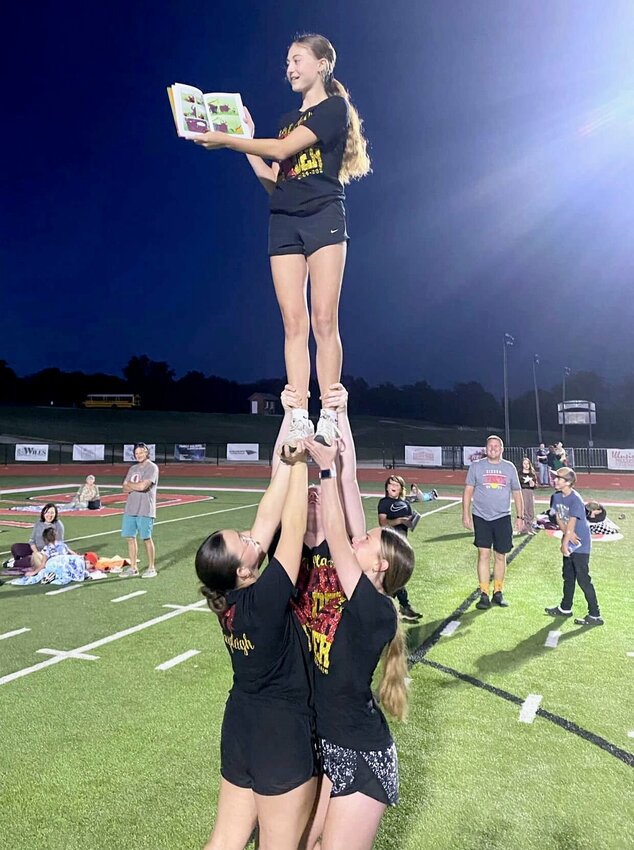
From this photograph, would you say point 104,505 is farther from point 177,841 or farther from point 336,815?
point 336,815

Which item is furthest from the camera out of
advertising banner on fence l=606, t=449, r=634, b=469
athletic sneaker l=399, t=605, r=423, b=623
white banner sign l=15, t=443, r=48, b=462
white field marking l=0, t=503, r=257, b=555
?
white banner sign l=15, t=443, r=48, b=462

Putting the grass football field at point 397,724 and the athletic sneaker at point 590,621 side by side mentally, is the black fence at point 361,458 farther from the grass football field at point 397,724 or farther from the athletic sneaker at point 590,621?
the grass football field at point 397,724

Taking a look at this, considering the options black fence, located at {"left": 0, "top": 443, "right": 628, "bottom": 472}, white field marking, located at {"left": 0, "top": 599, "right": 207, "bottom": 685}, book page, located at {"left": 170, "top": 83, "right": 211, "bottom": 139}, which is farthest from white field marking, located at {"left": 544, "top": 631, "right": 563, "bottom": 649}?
black fence, located at {"left": 0, "top": 443, "right": 628, "bottom": 472}

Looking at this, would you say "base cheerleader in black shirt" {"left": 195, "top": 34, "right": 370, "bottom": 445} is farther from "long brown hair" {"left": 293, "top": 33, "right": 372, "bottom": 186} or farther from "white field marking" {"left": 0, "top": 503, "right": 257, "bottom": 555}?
"white field marking" {"left": 0, "top": 503, "right": 257, "bottom": 555}

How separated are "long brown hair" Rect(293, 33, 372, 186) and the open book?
0.44 m

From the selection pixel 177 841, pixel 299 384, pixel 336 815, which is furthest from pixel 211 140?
pixel 177 841

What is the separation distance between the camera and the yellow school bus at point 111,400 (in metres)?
76.0

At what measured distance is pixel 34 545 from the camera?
1094 cm

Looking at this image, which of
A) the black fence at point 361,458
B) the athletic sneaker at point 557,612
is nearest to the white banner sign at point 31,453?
the black fence at point 361,458

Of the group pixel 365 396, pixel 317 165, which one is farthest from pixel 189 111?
pixel 365 396

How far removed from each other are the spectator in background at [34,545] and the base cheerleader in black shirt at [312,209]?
9.53m

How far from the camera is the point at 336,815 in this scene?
2.64 m

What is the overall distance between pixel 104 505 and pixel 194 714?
16.7 metres

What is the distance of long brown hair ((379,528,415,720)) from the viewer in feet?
9.37
